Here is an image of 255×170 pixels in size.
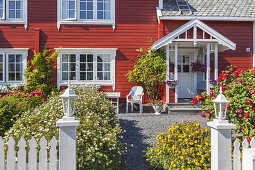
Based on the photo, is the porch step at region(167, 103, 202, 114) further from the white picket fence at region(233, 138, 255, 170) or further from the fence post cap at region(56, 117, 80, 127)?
the fence post cap at region(56, 117, 80, 127)

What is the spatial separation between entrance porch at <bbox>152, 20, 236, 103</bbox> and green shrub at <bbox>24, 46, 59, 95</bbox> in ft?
15.2

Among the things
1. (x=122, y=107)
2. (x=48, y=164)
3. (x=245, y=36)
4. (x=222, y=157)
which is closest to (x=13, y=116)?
(x=48, y=164)

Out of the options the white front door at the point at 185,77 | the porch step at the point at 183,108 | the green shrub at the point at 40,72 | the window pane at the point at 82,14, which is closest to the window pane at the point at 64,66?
the green shrub at the point at 40,72

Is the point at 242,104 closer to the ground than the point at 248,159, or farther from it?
farther from it

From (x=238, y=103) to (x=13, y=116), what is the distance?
14.4 ft

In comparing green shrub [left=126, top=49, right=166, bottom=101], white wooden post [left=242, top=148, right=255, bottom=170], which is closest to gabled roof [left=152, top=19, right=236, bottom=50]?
green shrub [left=126, top=49, right=166, bottom=101]

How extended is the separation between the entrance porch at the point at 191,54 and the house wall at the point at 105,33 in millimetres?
1479

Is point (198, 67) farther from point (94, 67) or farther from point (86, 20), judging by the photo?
point (86, 20)

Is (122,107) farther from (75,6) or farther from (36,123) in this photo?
(36,123)

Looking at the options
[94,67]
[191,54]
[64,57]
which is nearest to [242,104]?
[191,54]

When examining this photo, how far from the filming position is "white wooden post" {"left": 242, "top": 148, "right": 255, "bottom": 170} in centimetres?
246

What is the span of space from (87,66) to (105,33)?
170 centimetres

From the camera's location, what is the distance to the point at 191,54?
32.1ft

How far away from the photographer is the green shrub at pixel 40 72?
29.3ft
